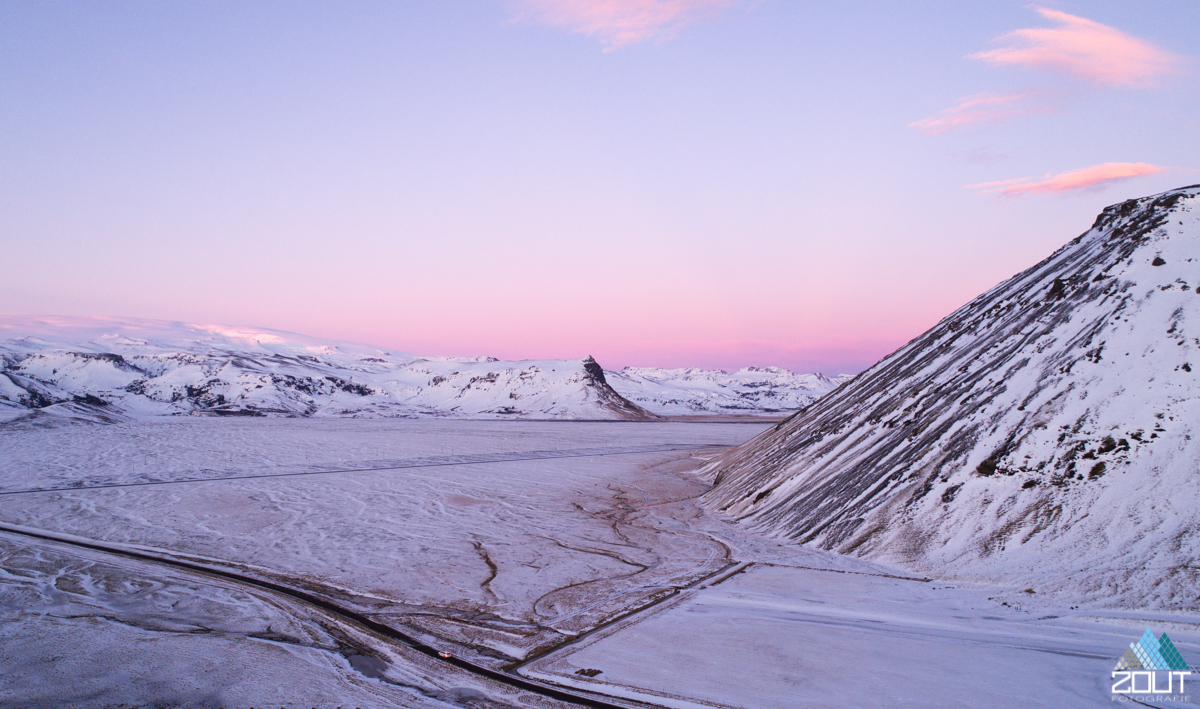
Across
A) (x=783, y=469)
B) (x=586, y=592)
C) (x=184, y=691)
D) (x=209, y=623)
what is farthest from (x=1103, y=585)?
(x=209, y=623)

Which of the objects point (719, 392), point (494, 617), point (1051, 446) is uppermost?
point (1051, 446)

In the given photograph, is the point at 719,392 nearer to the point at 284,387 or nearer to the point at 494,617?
the point at 284,387

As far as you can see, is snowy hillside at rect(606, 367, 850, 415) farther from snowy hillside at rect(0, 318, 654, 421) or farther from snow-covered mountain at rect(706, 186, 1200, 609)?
snow-covered mountain at rect(706, 186, 1200, 609)

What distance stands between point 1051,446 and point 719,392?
11521cm

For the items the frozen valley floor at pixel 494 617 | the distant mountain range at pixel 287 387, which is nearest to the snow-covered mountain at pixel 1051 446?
the frozen valley floor at pixel 494 617

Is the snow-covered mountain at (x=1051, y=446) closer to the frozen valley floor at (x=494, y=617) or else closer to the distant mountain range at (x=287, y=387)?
the frozen valley floor at (x=494, y=617)

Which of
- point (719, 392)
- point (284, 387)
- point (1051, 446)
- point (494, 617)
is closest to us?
point (494, 617)

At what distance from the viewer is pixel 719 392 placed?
400 ft

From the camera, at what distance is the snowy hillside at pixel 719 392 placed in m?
91.8

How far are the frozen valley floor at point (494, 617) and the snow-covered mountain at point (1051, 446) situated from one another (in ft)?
2.13

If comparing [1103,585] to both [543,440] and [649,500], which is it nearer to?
[649,500]

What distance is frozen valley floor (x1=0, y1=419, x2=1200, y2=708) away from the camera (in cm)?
451

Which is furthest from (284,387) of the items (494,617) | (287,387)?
(494,617)

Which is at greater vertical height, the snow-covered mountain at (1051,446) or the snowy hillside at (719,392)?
the snow-covered mountain at (1051,446)
